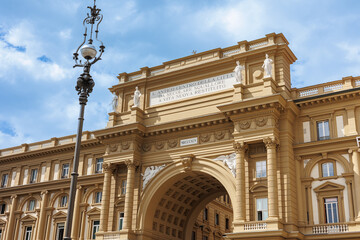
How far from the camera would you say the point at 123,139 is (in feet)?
133

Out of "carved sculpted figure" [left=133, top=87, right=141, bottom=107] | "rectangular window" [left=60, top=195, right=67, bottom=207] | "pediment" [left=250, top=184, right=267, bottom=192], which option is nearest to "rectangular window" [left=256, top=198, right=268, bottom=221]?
"pediment" [left=250, top=184, right=267, bottom=192]

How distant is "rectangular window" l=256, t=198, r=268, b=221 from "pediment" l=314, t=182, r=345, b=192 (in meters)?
3.86

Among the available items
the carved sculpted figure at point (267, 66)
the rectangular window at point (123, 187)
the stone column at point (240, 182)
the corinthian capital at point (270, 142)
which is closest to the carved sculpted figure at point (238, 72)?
the carved sculpted figure at point (267, 66)

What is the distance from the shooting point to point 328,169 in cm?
3322

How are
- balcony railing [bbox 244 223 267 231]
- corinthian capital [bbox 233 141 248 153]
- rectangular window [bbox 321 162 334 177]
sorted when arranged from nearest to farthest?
1. balcony railing [bbox 244 223 267 231]
2. rectangular window [bbox 321 162 334 177]
3. corinthian capital [bbox 233 141 248 153]

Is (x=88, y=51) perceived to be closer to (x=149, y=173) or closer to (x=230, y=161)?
(x=230, y=161)

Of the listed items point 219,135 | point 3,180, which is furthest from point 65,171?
point 219,135

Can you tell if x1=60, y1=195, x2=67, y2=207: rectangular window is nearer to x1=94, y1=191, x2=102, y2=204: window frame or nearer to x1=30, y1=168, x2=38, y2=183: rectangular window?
x1=94, y1=191, x2=102, y2=204: window frame

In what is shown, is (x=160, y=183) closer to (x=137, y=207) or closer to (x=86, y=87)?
(x=137, y=207)

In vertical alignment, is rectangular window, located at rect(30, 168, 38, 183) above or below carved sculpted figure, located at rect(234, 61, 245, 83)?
below

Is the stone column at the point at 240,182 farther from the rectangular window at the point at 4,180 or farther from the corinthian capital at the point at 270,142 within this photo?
the rectangular window at the point at 4,180

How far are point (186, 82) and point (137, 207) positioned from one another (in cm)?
1184

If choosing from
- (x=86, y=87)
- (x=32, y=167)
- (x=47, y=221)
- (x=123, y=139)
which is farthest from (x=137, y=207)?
(x=86, y=87)

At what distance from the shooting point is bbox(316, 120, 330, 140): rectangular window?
1344 inches
